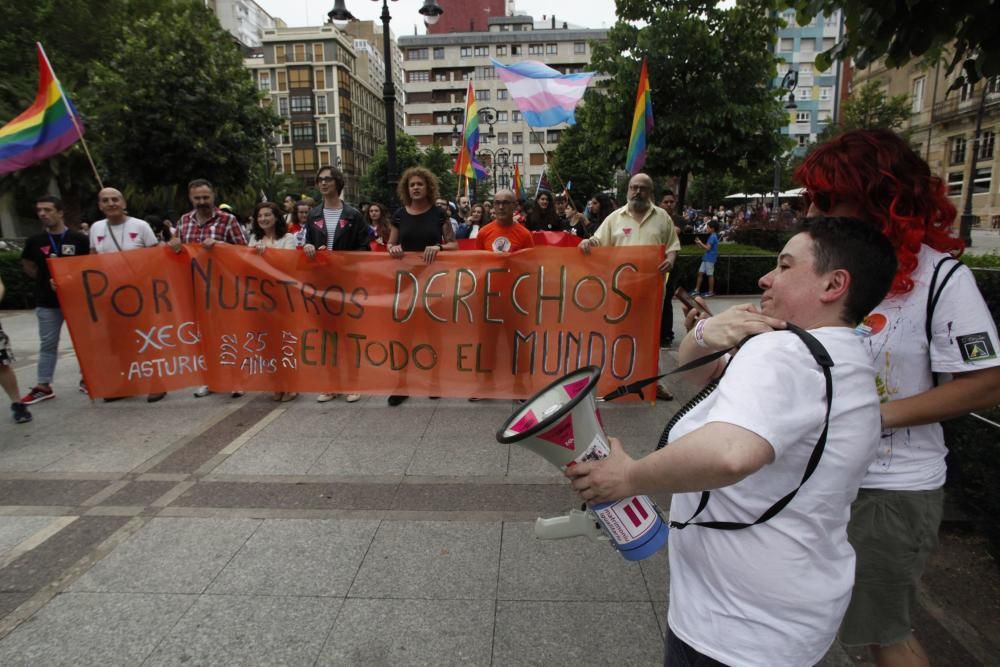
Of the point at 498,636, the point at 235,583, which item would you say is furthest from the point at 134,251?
the point at 498,636

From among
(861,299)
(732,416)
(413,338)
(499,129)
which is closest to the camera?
(732,416)

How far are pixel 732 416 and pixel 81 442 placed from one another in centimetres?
523

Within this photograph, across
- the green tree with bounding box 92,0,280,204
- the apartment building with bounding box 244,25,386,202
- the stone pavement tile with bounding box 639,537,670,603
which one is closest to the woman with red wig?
the stone pavement tile with bounding box 639,537,670,603

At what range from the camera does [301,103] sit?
81062mm

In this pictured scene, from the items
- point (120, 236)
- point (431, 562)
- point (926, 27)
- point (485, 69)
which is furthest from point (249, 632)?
point (485, 69)

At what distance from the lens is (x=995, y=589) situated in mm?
2834

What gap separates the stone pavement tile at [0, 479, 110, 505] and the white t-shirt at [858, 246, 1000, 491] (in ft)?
13.8

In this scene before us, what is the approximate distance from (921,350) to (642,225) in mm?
3995

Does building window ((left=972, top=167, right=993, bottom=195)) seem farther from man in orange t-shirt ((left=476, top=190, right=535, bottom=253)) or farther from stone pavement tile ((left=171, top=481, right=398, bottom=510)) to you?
stone pavement tile ((left=171, top=481, right=398, bottom=510))

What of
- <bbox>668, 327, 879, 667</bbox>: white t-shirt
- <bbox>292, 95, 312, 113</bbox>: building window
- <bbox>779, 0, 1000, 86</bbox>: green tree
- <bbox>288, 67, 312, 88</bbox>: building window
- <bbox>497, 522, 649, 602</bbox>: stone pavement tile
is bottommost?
<bbox>497, 522, 649, 602</bbox>: stone pavement tile

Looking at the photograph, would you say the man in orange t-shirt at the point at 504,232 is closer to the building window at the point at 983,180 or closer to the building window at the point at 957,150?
the building window at the point at 983,180

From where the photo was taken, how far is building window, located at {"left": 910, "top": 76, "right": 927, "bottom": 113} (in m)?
45.3

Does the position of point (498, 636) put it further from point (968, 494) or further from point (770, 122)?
point (770, 122)

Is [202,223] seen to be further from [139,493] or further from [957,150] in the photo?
[957,150]
